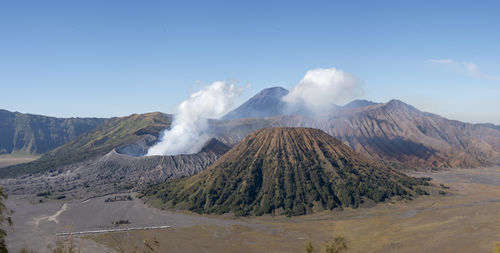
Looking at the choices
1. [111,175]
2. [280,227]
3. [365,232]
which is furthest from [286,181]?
[111,175]

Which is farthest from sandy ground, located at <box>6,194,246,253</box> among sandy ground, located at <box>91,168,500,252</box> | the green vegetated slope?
the green vegetated slope

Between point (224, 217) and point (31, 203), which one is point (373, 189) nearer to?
point (224, 217)

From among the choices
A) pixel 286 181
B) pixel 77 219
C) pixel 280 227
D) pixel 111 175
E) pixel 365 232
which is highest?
pixel 286 181

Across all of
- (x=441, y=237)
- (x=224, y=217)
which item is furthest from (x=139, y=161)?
(x=441, y=237)

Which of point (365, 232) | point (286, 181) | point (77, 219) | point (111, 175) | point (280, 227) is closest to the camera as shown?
point (365, 232)

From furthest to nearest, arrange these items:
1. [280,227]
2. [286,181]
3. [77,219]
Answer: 1. [286,181]
2. [77,219]
3. [280,227]

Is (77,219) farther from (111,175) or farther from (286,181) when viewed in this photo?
(111,175)

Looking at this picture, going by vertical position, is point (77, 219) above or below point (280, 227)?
below
